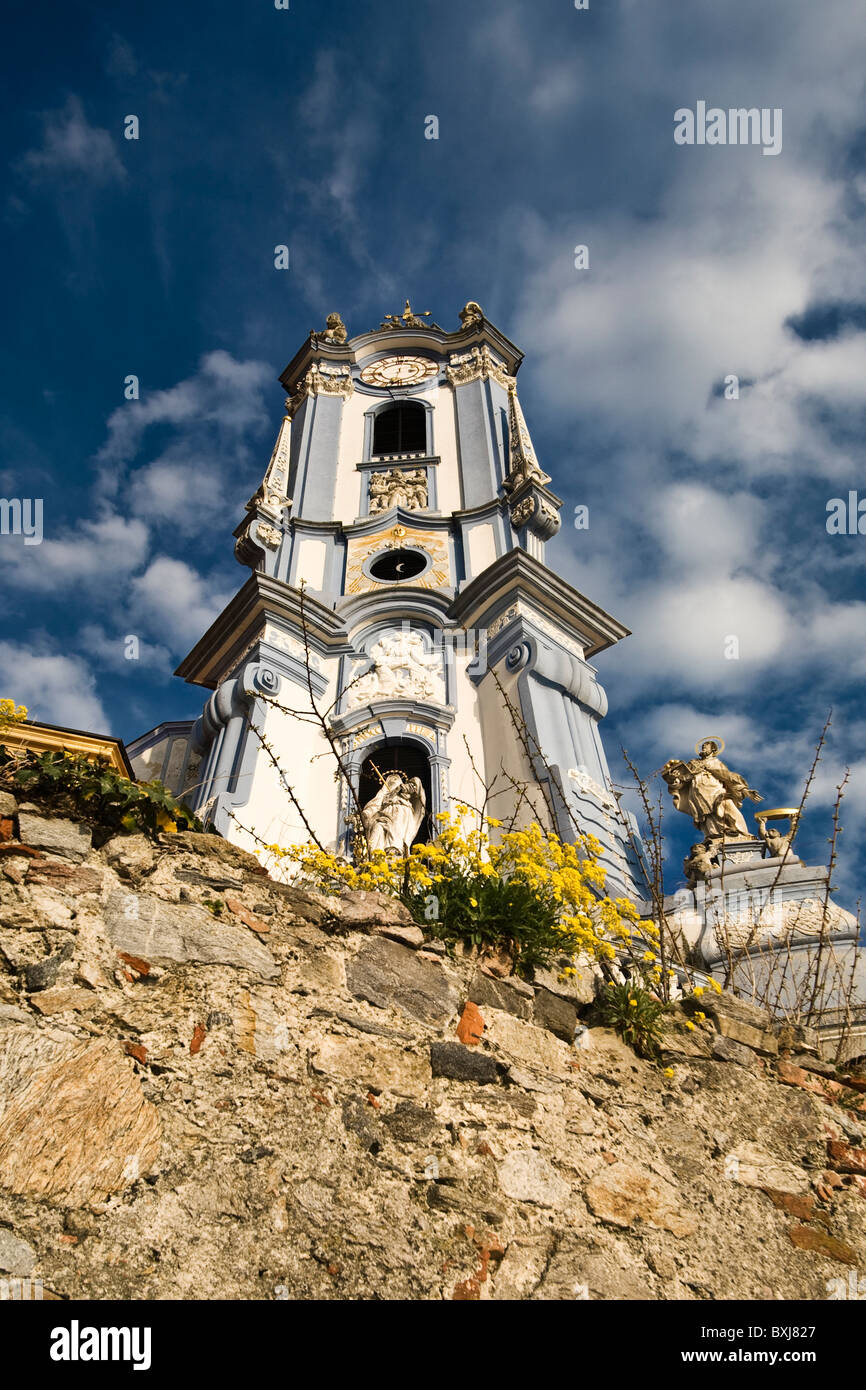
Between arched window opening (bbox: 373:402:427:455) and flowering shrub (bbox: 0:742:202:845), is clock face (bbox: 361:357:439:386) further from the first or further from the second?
flowering shrub (bbox: 0:742:202:845)

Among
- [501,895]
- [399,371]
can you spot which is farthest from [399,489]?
[501,895]

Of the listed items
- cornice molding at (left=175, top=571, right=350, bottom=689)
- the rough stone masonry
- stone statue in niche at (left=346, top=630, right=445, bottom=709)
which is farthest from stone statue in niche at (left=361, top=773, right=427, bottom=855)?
the rough stone masonry

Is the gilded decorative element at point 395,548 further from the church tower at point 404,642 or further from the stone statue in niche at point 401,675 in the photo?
the stone statue in niche at point 401,675

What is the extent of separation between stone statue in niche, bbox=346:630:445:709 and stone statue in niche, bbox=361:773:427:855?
2.28 metres

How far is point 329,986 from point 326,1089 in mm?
586

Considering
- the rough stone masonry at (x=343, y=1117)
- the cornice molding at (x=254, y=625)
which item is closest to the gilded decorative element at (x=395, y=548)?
the cornice molding at (x=254, y=625)

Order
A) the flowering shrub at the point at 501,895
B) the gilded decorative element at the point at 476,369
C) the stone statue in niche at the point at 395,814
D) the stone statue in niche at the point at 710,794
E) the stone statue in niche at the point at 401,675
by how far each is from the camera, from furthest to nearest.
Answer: the gilded decorative element at the point at 476,369, the stone statue in niche at the point at 401,675, the stone statue in niche at the point at 710,794, the stone statue in niche at the point at 395,814, the flowering shrub at the point at 501,895

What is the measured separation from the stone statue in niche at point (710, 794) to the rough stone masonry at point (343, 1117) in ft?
25.0

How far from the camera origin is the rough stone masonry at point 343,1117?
2803 millimetres

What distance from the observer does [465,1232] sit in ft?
10.4
